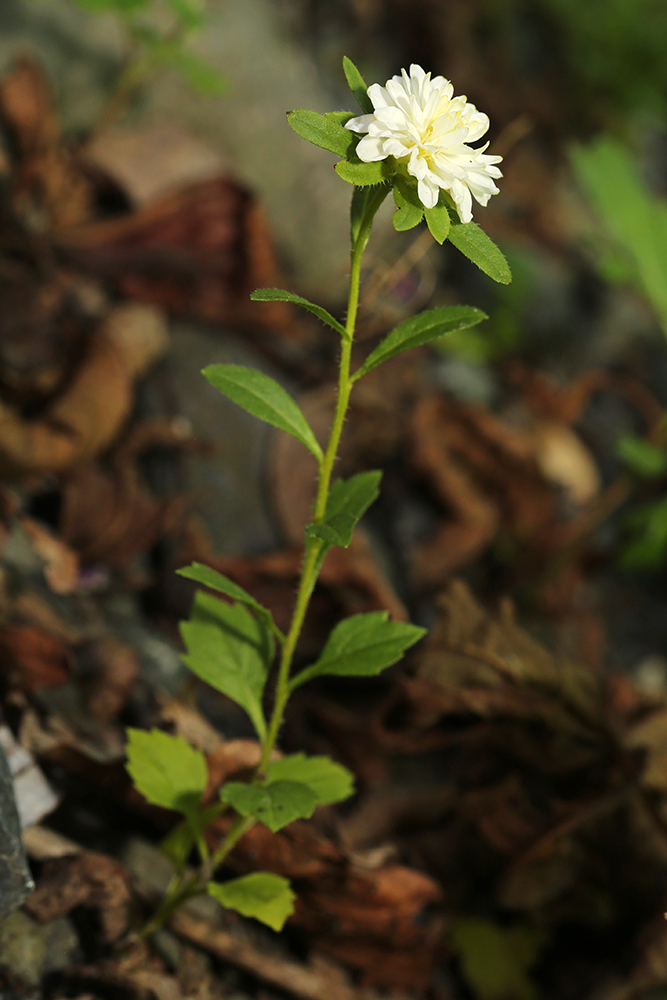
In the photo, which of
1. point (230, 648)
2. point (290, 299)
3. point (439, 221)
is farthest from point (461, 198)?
point (230, 648)

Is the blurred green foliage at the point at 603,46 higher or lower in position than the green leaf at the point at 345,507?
higher

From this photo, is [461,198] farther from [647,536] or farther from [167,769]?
[647,536]

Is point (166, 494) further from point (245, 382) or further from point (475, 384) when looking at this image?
point (475, 384)

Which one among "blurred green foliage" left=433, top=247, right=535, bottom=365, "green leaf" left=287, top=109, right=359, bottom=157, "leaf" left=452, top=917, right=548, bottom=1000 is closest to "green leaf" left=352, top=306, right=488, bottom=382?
"green leaf" left=287, top=109, right=359, bottom=157

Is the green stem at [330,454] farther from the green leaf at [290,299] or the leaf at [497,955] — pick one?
the leaf at [497,955]

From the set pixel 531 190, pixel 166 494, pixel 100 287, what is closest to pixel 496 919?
pixel 166 494

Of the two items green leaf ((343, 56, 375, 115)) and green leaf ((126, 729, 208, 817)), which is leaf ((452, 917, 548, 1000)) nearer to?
green leaf ((126, 729, 208, 817))

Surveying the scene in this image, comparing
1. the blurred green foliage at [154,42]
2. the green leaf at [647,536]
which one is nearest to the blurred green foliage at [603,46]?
the blurred green foliage at [154,42]
